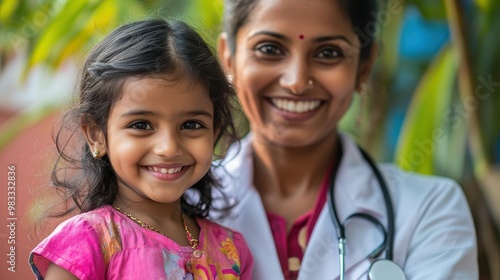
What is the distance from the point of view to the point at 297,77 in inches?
73.2

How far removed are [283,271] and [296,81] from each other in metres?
0.45

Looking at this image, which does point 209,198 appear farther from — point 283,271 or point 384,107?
point 384,107

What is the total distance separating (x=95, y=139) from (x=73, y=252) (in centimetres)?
24

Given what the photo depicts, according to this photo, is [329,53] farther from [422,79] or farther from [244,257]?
[422,79]

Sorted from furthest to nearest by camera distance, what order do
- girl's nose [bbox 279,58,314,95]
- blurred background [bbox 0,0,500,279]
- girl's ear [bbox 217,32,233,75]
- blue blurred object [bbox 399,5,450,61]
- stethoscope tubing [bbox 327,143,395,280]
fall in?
blue blurred object [bbox 399,5,450,61] < blurred background [bbox 0,0,500,279] < girl's ear [bbox 217,32,233,75] < girl's nose [bbox 279,58,314,95] < stethoscope tubing [bbox 327,143,395,280]

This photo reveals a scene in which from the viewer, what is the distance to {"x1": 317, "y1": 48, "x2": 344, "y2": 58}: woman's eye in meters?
1.91

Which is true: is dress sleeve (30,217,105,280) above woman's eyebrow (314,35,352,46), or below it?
below

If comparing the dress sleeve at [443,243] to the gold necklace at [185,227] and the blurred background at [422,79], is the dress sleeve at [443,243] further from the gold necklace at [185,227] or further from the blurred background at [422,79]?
the blurred background at [422,79]

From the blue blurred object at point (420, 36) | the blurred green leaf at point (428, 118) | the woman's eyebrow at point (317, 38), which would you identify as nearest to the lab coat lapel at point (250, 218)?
the woman's eyebrow at point (317, 38)

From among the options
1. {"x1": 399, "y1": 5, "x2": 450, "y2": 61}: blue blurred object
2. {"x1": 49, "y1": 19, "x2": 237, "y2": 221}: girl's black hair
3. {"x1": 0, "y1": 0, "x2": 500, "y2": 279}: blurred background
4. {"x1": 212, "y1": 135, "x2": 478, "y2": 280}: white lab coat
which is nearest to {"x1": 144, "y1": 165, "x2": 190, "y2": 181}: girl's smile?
{"x1": 49, "y1": 19, "x2": 237, "y2": 221}: girl's black hair

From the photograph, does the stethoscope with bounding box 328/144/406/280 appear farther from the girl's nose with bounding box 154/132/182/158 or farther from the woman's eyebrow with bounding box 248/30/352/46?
the girl's nose with bounding box 154/132/182/158

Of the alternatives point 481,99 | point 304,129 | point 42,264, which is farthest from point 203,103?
point 481,99

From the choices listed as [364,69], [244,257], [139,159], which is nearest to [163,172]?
[139,159]

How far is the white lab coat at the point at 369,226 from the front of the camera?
175 cm
